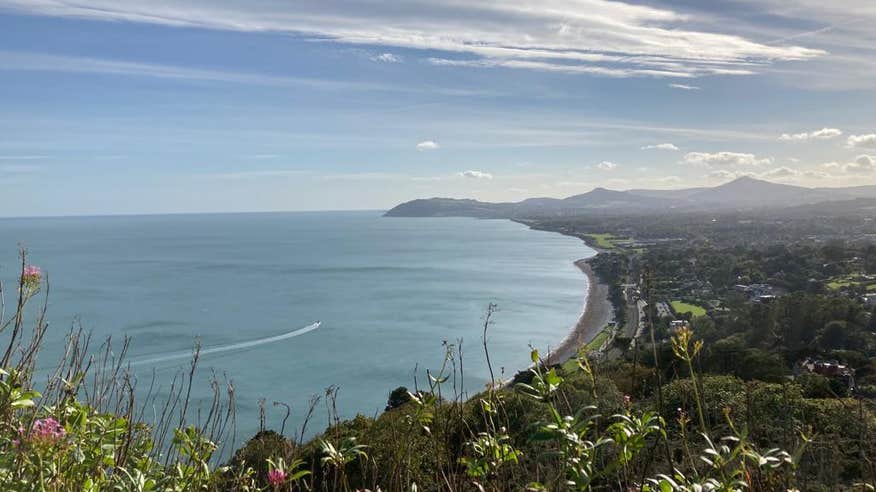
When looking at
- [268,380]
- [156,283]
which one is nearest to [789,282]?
[268,380]

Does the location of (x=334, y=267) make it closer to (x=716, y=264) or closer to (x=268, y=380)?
(x=716, y=264)

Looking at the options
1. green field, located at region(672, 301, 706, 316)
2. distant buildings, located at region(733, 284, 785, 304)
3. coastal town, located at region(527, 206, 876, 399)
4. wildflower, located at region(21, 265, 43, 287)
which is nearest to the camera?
wildflower, located at region(21, 265, 43, 287)

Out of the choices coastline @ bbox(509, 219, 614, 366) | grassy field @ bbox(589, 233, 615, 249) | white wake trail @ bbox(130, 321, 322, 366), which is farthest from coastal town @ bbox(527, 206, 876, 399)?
white wake trail @ bbox(130, 321, 322, 366)

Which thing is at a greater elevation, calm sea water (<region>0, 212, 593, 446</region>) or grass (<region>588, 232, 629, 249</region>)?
grass (<region>588, 232, 629, 249</region>)

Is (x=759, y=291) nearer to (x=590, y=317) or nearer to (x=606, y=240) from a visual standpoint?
(x=590, y=317)

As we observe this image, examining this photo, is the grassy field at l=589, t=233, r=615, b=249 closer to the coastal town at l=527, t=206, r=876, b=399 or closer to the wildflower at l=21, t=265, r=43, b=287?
the coastal town at l=527, t=206, r=876, b=399

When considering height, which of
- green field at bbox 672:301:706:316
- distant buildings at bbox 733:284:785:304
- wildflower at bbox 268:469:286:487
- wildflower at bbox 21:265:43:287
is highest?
wildflower at bbox 21:265:43:287
